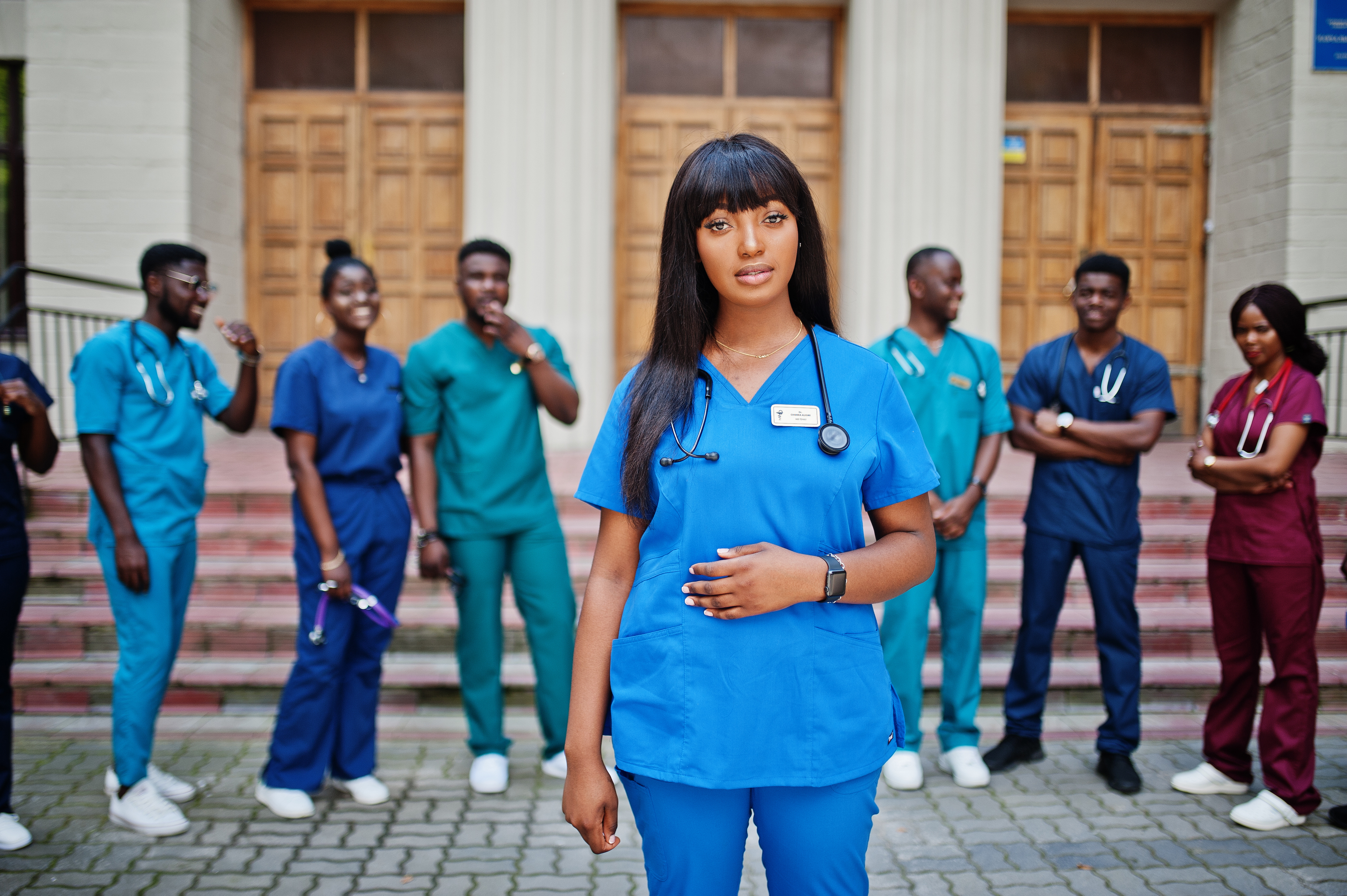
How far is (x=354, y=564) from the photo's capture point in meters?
3.96

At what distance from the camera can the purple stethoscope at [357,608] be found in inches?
151

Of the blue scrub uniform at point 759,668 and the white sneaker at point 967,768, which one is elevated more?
the blue scrub uniform at point 759,668

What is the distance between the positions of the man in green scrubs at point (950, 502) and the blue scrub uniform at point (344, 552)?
2.08 m

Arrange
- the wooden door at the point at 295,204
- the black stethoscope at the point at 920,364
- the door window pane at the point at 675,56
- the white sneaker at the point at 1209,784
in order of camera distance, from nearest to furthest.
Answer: the white sneaker at the point at 1209,784 < the black stethoscope at the point at 920,364 < the door window pane at the point at 675,56 < the wooden door at the point at 295,204

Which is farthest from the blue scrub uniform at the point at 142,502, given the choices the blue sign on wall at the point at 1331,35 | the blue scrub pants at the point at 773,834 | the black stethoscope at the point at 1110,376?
the blue sign on wall at the point at 1331,35

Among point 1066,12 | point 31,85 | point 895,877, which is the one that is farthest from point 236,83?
point 895,877

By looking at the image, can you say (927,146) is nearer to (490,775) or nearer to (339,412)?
(339,412)

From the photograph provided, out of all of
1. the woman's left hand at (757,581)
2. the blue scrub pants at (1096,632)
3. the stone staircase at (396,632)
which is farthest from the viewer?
the stone staircase at (396,632)

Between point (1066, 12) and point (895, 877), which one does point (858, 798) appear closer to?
point (895, 877)

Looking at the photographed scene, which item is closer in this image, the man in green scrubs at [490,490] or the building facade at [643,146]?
the man in green scrubs at [490,490]

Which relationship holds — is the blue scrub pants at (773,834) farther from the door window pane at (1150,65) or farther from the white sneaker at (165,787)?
the door window pane at (1150,65)

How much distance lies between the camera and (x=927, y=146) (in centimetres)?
884

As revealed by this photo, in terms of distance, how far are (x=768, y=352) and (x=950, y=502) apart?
2537 mm

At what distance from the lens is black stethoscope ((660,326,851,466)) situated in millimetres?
1732
